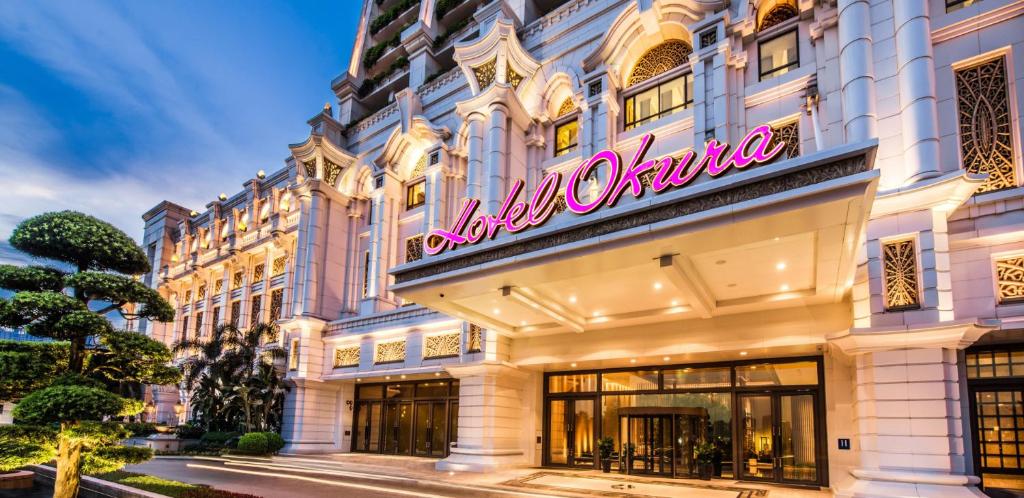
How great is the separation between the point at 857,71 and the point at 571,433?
12989mm

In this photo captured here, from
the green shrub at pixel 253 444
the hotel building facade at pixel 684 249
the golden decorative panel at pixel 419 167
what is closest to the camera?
the hotel building facade at pixel 684 249

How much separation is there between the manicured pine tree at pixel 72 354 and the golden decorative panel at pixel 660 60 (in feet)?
50.1

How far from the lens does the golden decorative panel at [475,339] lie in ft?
65.2

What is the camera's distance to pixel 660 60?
19844 mm

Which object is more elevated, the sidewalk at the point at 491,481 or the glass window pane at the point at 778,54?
the glass window pane at the point at 778,54

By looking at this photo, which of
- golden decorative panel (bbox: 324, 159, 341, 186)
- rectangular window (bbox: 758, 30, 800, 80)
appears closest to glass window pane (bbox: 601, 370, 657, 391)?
rectangular window (bbox: 758, 30, 800, 80)

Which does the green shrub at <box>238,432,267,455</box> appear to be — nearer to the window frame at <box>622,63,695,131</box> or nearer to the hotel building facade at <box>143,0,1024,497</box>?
the hotel building facade at <box>143,0,1024,497</box>

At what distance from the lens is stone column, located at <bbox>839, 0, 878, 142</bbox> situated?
13.5 m

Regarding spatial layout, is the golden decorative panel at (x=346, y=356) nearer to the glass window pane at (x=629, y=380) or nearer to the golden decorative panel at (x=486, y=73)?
the glass window pane at (x=629, y=380)

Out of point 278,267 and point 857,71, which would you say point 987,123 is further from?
point 278,267

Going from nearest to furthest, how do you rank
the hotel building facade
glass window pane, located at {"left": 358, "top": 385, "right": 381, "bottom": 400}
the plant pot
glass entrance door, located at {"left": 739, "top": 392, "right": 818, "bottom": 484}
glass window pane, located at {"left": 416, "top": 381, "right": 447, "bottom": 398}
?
the hotel building facade → glass entrance door, located at {"left": 739, "top": 392, "right": 818, "bottom": 484} → the plant pot → glass window pane, located at {"left": 416, "top": 381, "right": 447, "bottom": 398} → glass window pane, located at {"left": 358, "top": 385, "right": 381, "bottom": 400}

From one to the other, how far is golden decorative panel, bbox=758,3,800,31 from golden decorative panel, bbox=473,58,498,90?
9.03 m

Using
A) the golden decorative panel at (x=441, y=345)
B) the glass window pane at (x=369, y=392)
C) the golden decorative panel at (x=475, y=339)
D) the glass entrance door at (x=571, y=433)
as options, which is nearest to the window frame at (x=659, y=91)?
the golden decorative panel at (x=475, y=339)

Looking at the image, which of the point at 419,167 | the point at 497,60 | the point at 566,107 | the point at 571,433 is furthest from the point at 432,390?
the point at 497,60
